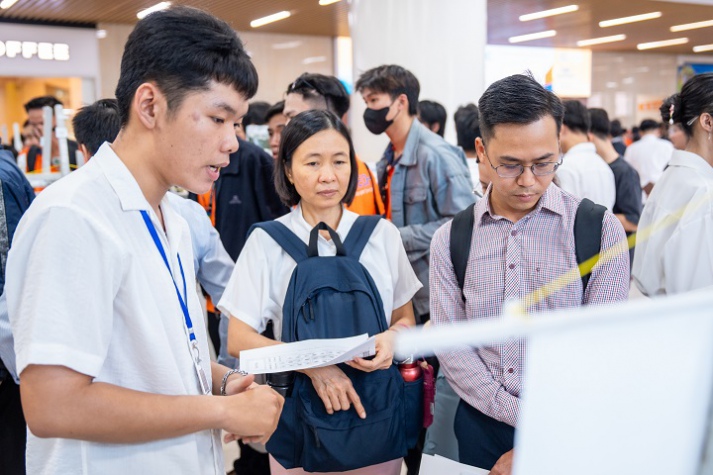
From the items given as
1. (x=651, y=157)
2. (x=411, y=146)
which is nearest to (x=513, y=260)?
(x=411, y=146)

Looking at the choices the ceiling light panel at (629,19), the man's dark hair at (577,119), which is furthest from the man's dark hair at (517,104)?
the ceiling light panel at (629,19)

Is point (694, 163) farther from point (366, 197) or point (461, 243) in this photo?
point (366, 197)

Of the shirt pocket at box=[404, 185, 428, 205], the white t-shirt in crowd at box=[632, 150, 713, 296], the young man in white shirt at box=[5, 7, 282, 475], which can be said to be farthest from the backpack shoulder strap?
the white t-shirt in crowd at box=[632, 150, 713, 296]

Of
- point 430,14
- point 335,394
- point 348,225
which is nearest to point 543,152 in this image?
point 348,225

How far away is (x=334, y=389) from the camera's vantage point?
169 cm

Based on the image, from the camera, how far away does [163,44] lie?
3.70 ft

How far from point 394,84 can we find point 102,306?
2202 millimetres

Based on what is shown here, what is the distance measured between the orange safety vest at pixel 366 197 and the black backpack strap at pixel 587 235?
1.12 m

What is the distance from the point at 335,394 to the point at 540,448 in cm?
113

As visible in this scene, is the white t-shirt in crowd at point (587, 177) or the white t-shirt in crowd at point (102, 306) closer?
the white t-shirt in crowd at point (102, 306)

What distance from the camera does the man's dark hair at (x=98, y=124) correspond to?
7.84ft

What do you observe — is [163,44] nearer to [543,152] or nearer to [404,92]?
[543,152]

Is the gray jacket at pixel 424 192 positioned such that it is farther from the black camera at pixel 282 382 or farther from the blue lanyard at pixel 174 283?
the blue lanyard at pixel 174 283

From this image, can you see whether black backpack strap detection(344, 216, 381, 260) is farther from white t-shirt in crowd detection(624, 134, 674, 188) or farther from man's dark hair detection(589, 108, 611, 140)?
white t-shirt in crowd detection(624, 134, 674, 188)
